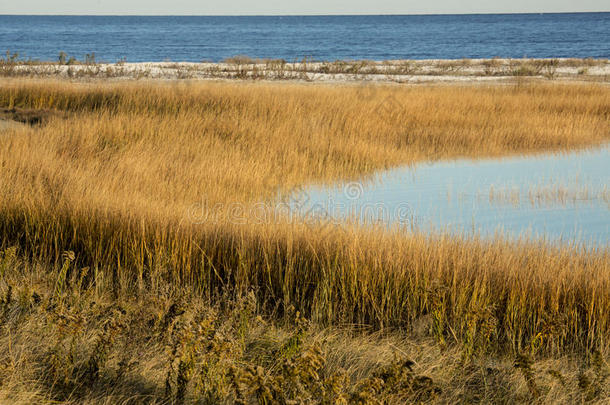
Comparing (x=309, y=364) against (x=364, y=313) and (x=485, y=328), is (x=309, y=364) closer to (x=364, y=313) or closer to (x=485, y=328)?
(x=485, y=328)

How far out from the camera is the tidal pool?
6445mm

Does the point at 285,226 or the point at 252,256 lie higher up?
the point at 285,226

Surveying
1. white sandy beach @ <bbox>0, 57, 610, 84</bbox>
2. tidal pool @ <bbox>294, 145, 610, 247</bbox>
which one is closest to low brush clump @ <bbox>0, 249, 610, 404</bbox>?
tidal pool @ <bbox>294, 145, 610, 247</bbox>

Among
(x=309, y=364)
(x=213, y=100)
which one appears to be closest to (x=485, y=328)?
(x=309, y=364)

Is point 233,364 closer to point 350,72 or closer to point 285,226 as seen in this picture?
point 285,226

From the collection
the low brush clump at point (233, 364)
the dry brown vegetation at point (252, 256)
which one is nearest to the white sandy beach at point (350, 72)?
the dry brown vegetation at point (252, 256)

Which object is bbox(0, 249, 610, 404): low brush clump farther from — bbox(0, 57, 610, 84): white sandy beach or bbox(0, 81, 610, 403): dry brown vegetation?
bbox(0, 57, 610, 84): white sandy beach

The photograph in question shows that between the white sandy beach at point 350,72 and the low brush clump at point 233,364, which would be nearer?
the low brush clump at point 233,364

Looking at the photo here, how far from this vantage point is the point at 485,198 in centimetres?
787

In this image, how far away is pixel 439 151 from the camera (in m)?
10.6

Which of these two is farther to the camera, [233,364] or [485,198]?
[485,198]

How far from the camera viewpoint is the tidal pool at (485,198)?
645 cm

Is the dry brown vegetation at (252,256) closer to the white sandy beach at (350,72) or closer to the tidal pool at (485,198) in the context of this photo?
the tidal pool at (485,198)

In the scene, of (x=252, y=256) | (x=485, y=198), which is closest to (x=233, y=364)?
(x=252, y=256)
